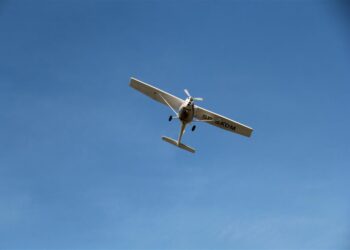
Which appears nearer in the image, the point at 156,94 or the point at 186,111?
the point at 186,111

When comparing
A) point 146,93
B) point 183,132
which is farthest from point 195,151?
point 146,93

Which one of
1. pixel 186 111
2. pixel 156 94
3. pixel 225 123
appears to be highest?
pixel 156 94

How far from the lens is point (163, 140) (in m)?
54.8

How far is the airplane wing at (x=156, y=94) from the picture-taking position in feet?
179

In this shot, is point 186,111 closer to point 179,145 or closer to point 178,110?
point 178,110

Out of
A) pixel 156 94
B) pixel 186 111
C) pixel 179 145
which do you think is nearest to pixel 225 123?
pixel 179 145

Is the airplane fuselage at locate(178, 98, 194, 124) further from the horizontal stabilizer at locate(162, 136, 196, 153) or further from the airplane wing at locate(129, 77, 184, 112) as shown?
the horizontal stabilizer at locate(162, 136, 196, 153)

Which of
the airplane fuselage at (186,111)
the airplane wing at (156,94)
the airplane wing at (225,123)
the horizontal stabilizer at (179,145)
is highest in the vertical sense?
the airplane wing at (156,94)

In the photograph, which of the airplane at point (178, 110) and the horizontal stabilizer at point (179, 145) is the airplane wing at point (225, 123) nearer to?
the airplane at point (178, 110)

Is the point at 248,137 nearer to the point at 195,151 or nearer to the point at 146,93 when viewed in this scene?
the point at 195,151

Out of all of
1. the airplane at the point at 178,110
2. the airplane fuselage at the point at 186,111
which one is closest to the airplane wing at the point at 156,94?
the airplane at the point at 178,110

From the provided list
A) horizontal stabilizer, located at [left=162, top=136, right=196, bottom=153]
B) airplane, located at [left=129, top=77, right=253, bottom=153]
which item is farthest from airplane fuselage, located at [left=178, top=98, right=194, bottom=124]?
horizontal stabilizer, located at [left=162, top=136, right=196, bottom=153]

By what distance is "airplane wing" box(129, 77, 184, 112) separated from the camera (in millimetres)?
54444

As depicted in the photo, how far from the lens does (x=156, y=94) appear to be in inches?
2165
